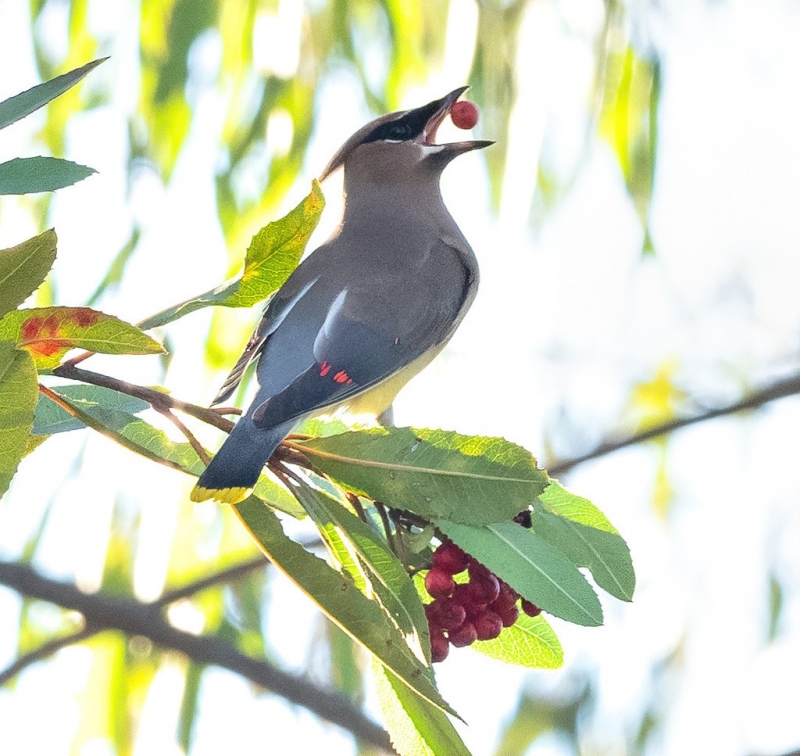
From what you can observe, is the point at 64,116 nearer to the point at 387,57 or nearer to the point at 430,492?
the point at 387,57

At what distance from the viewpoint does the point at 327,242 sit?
259 cm

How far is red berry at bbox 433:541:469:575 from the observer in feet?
4.85

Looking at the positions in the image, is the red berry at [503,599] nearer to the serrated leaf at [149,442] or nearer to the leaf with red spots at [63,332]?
the serrated leaf at [149,442]

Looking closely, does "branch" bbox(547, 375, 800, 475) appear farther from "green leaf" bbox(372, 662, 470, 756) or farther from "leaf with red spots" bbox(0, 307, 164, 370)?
"leaf with red spots" bbox(0, 307, 164, 370)

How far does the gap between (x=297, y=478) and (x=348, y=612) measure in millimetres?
171

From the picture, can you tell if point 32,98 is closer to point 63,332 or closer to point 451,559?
point 63,332

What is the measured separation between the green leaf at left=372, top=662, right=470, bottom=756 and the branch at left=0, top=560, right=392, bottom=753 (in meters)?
1.72

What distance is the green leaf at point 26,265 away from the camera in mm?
1202

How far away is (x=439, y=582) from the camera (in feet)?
4.90

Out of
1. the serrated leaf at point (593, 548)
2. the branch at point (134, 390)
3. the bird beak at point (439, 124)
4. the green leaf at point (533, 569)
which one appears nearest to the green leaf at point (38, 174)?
the branch at point (134, 390)

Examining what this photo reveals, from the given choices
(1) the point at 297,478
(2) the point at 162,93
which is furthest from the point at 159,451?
(2) the point at 162,93

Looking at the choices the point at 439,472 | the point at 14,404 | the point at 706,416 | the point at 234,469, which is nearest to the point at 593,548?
the point at 439,472

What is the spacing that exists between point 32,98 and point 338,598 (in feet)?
1.91

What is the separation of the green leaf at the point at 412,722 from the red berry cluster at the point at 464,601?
8 cm
